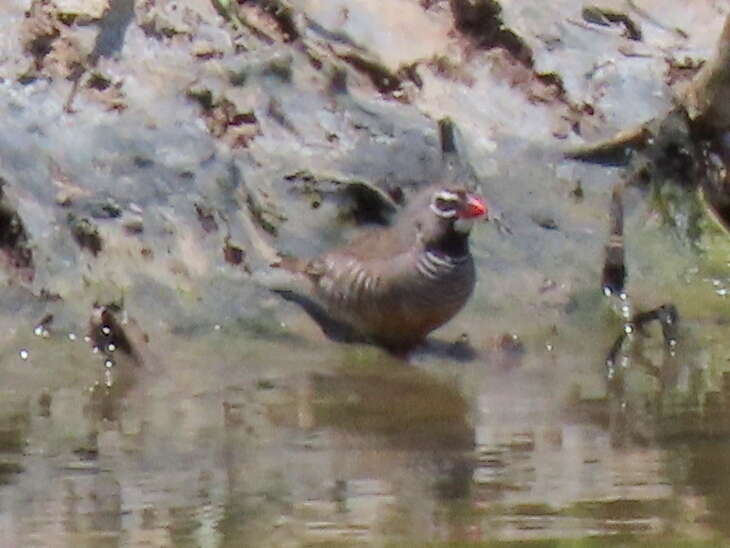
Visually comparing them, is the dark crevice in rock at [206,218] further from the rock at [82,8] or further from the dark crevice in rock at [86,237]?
the rock at [82,8]

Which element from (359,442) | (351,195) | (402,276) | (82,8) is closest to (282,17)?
(82,8)

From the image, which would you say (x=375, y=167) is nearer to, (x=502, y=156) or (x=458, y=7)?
(x=502, y=156)

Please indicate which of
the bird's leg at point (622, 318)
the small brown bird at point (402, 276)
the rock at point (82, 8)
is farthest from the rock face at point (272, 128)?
the small brown bird at point (402, 276)

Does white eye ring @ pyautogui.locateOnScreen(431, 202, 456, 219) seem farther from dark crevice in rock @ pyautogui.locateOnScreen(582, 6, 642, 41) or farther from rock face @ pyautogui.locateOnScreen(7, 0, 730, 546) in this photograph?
dark crevice in rock @ pyautogui.locateOnScreen(582, 6, 642, 41)

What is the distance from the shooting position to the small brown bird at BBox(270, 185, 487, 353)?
26.7ft

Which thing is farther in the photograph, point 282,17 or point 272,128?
point 282,17

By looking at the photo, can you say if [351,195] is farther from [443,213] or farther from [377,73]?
[377,73]

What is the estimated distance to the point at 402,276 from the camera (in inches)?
328

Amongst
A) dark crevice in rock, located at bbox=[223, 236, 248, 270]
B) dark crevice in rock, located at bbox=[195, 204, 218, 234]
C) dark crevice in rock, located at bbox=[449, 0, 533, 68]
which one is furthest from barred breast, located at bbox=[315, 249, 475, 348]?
dark crevice in rock, located at bbox=[449, 0, 533, 68]

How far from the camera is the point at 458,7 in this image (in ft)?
33.2

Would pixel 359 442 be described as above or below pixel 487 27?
below

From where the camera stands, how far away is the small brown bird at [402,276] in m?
8.13

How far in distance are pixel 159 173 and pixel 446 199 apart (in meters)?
1.11

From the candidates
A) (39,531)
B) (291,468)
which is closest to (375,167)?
(291,468)
